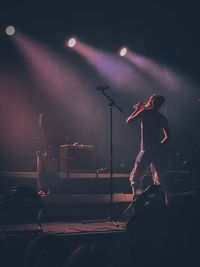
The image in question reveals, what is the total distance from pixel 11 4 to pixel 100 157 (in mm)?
5959

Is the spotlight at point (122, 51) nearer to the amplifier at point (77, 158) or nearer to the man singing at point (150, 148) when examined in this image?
the amplifier at point (77, 158)

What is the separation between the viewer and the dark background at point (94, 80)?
366 inches

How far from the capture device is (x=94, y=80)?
11.7 m

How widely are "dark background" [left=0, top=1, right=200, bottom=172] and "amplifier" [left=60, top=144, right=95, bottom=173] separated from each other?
140cm

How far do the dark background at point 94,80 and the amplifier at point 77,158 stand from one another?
55.0 inches

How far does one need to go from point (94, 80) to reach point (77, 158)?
141 inches

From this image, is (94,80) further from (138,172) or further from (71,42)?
(138,172)

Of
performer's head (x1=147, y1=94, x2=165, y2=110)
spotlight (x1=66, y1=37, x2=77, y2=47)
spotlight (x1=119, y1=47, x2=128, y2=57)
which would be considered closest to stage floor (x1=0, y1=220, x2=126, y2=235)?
performer's head (x1=147, y1=94, x2=165, y2=110)

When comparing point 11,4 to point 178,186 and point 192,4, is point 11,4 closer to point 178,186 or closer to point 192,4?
point 192,4

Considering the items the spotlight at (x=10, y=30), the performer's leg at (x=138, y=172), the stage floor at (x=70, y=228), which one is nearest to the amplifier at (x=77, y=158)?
the spotlight at (x=10, y=30)

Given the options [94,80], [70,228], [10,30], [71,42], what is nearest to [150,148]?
[70,228]

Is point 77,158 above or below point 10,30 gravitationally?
below

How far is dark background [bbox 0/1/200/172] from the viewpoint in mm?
9297

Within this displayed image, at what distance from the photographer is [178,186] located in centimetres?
816
